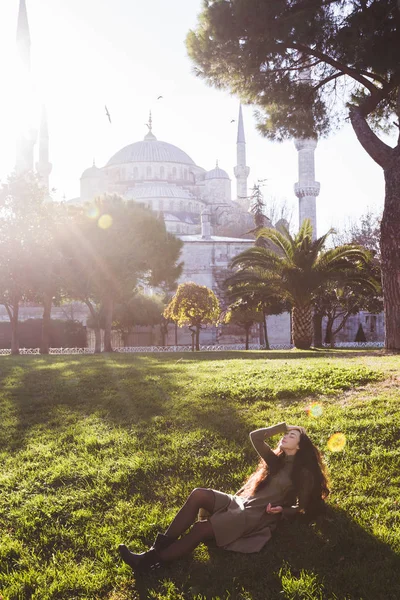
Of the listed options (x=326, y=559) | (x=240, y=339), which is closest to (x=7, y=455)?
(x=326, y=559)

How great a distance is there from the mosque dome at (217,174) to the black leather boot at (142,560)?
84518mm

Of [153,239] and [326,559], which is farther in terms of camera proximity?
[153,239]

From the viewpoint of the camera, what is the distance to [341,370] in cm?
1016

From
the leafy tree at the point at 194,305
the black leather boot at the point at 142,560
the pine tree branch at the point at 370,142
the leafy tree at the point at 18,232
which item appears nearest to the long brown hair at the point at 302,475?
the black leather boot at the point at 142,560

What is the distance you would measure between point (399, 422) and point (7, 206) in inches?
842

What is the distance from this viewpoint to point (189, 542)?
177 inches

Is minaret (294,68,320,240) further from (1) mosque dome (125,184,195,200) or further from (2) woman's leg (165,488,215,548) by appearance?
(2) woman's leg (165,488,215,548)

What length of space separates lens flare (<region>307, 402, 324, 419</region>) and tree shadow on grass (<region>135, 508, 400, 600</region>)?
271cm

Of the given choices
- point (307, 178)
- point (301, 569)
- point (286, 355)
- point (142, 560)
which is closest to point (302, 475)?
point (301, 569)

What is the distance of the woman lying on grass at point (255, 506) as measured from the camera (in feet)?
14.7

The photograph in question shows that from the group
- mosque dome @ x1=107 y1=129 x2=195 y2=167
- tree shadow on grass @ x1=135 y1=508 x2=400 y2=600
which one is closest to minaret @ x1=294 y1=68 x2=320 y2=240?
mosque dome @ x1=107 y1=129 x2=195 y2=167

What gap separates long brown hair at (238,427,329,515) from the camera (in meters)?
4.87

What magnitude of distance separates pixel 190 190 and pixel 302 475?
84.3 metres

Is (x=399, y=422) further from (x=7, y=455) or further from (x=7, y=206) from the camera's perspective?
(x=7, y=206)
